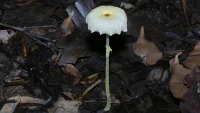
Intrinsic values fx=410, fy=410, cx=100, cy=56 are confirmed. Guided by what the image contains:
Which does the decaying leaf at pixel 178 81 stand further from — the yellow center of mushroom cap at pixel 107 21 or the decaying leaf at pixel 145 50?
the yellow center of mushroom cap at pixel 107 21

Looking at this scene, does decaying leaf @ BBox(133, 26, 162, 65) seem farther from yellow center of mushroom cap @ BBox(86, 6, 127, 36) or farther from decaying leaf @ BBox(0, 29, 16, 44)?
decaying leaf @ BBox(0, 29, 16, 44)

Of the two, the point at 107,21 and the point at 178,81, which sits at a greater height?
the point at 107,21

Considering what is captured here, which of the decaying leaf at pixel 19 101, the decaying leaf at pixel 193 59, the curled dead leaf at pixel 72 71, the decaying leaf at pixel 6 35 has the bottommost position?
the decaying leaf at pixel 19 101

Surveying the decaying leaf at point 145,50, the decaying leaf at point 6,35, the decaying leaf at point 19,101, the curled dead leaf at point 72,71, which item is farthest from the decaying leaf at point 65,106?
the decaying leaf at point 6,35

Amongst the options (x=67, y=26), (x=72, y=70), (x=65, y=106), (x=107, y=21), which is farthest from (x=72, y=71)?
(x=107, y=21)

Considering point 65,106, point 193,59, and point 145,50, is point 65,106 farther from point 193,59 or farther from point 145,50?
point 193,59
